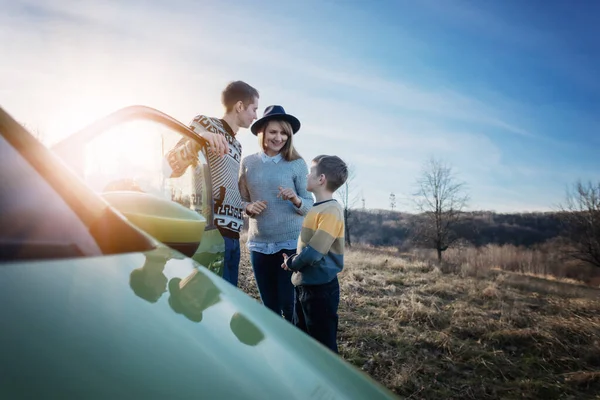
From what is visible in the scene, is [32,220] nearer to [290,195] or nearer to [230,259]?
[230,259]

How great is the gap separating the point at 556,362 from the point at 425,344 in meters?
1.51

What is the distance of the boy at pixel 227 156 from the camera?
76.7 inches

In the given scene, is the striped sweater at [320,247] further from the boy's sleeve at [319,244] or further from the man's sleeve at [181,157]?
the man's sleeve at [181,157]

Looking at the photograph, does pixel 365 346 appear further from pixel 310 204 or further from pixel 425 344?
pixel 310 204

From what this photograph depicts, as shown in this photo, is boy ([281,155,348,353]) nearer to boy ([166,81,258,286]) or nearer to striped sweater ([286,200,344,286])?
striped sweater ([286,200,344,286])

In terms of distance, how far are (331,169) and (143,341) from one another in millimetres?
2142

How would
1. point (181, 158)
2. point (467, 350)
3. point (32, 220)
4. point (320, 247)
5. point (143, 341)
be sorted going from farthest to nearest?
1. point (467, 350)
2. point (320, 247)
3. point (181, 158)
4. point (32, 220)
5. point (143, 341)

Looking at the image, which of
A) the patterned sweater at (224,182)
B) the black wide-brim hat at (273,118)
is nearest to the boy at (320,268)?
the patterned sweater at (224,182)

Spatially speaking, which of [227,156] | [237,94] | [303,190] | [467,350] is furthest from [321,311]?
[467,350]

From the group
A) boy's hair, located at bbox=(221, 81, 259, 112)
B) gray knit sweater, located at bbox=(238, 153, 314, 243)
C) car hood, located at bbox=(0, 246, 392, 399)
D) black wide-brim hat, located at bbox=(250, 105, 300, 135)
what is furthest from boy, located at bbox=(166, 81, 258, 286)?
car hood, located at bbox=(0, 246, 392, 399)

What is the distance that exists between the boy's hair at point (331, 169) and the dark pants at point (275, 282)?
59 centimetres

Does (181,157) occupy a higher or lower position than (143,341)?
higher

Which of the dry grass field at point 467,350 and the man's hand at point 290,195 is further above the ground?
the man's hand at point 290,195

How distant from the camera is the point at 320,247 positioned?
225cm
